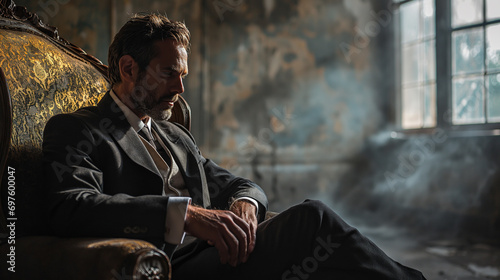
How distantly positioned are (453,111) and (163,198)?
13.7ft

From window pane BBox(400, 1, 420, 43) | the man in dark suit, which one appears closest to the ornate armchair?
the man in dark suit

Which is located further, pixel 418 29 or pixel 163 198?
pixel 418 29

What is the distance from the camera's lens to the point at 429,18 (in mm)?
5004

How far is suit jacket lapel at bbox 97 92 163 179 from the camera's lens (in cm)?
156

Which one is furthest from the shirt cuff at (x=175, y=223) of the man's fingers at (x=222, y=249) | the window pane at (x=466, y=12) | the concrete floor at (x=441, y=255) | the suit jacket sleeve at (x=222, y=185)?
the window pane at (x=466, y=12)

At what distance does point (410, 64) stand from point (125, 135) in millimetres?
4412

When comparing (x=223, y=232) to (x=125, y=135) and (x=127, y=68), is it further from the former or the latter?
(x=127, y=68)

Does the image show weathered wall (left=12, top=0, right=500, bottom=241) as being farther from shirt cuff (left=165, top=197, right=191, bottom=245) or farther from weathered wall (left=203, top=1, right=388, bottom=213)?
shirt cuff (left=165, top=197, right=191, bottom=245)

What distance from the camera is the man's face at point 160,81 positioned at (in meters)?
1.68

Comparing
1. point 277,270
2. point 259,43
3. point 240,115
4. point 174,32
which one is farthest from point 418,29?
point 277,270

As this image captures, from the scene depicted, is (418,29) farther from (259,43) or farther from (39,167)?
(39,167)

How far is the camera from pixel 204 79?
4941mm

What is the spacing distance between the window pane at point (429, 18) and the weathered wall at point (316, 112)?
0.50 meters

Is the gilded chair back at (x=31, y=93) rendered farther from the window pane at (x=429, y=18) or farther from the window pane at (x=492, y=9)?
the window pane at (x=429, y=18)
